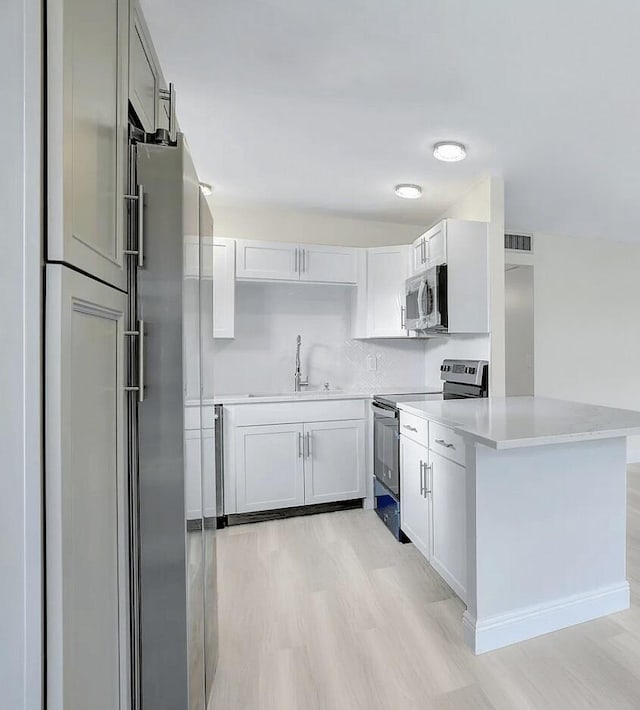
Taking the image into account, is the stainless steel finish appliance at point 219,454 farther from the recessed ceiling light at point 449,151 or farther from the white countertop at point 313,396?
the recessed ceiling light at point 449,151

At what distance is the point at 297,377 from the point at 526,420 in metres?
2.05

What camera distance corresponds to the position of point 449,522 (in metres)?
1.97

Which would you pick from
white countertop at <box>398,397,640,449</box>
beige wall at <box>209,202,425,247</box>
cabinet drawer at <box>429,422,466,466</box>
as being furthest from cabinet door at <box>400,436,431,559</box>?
beige wall at <box>209,202,425,247</box>

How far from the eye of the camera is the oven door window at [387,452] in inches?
105

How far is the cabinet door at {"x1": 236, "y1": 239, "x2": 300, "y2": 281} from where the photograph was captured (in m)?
3.18

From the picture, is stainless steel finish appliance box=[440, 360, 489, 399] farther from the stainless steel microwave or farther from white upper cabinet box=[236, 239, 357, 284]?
white upper cabinet box=[236, 239, 357, 284]

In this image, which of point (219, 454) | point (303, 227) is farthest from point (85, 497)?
point (303, 227)

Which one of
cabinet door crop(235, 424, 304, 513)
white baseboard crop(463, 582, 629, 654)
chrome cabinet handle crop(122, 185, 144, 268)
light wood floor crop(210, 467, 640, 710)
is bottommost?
light wood floor crop(210, 467, 640, 710)

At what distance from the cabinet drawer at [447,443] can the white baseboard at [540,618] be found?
2.15 ft

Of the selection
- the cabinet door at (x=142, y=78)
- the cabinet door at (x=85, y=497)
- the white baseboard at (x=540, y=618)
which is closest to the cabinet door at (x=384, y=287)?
the white baseboard at (x=540, y=618)

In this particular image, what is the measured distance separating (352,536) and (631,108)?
2.91 metres

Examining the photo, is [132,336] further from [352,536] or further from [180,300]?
[352,536]

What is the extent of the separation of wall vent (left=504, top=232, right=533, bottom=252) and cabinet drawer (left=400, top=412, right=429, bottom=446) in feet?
8.77

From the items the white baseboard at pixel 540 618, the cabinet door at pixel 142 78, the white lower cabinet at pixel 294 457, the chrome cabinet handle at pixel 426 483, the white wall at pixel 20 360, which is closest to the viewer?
the white wall at pixel 20 360
